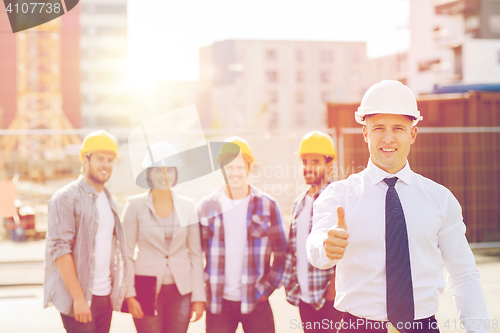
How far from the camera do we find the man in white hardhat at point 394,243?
88.1 inches

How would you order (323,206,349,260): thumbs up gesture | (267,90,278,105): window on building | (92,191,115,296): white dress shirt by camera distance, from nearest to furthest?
(323,206,349,260): thumbs up gesture
(92,191,115,296): white dress shirt
(267,90,278,105): window on building

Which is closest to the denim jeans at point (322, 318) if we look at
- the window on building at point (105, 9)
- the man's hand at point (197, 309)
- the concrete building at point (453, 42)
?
the man's hand at point (197, 309)

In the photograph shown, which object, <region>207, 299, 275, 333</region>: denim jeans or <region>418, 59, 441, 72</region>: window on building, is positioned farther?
<region>418, 59, 441, 72</region>: window on building

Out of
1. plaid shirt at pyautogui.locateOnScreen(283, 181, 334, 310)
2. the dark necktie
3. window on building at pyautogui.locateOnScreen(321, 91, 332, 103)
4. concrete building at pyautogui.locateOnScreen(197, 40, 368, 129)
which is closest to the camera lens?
the dark necktie

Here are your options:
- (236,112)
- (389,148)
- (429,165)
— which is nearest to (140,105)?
(236,112)

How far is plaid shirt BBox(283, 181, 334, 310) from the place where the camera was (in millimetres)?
3732

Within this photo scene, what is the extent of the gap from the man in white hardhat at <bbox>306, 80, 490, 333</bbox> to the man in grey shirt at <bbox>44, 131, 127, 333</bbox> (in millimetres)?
1831

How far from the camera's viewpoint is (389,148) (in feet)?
7.64

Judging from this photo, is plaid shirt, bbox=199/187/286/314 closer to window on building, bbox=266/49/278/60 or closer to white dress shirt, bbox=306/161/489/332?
white dress shirt, bbox=306/161/489/332

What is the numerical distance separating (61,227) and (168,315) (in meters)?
0.98

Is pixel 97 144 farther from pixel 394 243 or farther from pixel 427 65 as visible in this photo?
pixel 427 65

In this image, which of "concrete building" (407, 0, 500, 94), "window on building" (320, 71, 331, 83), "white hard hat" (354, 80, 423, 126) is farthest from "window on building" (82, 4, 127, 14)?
"white hard hat" (354, 80, 423, 126)

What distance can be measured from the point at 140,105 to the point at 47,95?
69.1 ft

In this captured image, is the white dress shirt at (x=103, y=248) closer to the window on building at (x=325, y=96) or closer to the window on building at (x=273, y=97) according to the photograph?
the window on building at (x=273, y=97)
